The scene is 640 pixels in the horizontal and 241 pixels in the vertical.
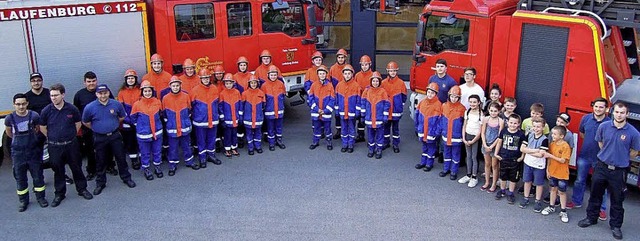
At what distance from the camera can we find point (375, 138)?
9.52 metres

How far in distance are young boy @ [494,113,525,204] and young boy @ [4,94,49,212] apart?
5.49 metres

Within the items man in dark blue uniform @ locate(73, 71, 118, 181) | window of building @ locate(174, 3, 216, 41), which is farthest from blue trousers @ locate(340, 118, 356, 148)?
man in dark blue uniform @ locate(73, 71, 118, 181)

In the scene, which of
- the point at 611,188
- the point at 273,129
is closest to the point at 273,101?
the point at 273,129

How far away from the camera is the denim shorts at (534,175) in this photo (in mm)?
7348

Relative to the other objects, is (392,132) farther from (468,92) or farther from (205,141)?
(205,141)

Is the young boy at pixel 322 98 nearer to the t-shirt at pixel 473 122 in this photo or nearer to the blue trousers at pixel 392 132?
the blue trousers at pixel 392 132

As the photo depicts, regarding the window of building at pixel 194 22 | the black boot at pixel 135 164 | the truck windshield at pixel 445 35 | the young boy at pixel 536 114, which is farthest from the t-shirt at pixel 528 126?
the black boot at pixel 135 164

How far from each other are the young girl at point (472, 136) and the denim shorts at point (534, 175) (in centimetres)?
83

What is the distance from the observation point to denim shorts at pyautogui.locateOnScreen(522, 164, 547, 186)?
24.1 ft

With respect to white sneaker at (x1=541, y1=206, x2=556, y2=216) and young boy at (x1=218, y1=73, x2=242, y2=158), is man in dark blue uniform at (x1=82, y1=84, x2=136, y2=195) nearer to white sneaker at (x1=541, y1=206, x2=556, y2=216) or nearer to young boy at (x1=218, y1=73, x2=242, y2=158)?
young boy at (x1=218, y1=73, x2=242, y2=158)

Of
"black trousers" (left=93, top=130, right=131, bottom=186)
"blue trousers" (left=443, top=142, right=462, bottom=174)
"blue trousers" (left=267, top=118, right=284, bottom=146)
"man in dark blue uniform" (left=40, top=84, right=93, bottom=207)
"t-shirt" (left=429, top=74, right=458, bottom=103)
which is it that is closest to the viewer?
"man in dark blue uniform" (left=40, top=84, right=93, bottom=207)

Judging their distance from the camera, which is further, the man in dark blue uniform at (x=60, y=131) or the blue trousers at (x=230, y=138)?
the blue trousers at (x=230, y=138)

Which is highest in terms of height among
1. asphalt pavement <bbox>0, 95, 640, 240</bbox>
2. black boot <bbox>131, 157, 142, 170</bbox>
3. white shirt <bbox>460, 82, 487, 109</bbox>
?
white shirt <bbox>460, 82, 487, 109</bbox>

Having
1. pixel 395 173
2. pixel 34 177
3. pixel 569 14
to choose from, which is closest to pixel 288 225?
pixel 395 173
